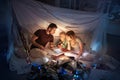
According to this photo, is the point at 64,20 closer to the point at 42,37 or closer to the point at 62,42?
the point at 62,42

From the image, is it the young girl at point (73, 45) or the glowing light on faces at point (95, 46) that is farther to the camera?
the glowing light on faces at point (95, 46)

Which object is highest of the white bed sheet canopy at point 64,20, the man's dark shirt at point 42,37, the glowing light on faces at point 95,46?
the white bed sheet canopy at point 64,20

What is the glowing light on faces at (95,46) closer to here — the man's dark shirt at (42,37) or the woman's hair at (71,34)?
the woman's hair at (71,34)

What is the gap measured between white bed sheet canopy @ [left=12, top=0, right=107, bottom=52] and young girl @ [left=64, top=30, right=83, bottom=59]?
0.32 metres

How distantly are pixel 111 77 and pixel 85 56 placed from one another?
0.72m

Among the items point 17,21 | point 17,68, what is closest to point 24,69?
point 17,68

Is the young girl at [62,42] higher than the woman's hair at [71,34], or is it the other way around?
the woman's hair at [71,34]

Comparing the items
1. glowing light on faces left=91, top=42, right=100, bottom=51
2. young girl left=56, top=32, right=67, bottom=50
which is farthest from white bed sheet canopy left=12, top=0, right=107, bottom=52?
young girl left=56, top=32, right=67, bottom=50

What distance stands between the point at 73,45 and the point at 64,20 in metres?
0.58

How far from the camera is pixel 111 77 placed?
10.6 feet

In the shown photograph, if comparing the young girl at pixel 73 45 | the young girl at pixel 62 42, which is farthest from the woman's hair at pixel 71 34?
the young girl at pixel 62 42

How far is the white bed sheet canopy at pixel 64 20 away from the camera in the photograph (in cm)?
387

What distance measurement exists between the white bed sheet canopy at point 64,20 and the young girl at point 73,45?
323 mm

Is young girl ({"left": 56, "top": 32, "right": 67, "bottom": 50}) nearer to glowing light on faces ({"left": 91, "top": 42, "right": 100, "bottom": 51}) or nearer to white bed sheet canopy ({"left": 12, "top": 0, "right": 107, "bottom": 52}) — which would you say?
white bed sheet canopy ({"left": 12, "top": 0, "right": 107, "bottom": 52})
